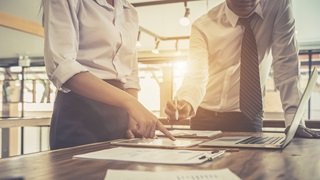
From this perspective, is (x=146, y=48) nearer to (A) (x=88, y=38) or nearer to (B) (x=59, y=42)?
(A) (x=88, y=38)

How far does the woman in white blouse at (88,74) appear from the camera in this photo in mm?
1126

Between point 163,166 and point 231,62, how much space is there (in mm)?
1353

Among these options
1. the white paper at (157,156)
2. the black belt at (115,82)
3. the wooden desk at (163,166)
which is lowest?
the wooden desk at (163,166)

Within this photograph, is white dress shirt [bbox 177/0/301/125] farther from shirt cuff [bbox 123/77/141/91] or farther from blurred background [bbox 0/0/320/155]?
blurred background [bbox 0/0/320/155]

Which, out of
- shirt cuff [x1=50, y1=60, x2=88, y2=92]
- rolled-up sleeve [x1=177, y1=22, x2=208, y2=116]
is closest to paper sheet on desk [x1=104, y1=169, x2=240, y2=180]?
shirt cuff [x1=50, y1=60, x2=88, y2=92]

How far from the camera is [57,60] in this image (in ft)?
3.79

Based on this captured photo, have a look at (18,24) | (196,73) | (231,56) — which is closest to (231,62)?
(231,56)

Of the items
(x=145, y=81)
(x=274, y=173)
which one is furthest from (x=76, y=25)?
(x=145, y=81)

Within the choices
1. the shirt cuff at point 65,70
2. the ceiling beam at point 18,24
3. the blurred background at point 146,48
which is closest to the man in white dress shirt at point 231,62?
the shirt cuff at point 65,70

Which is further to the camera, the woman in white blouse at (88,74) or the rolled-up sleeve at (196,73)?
the rolled-up sleeve at (196,73)

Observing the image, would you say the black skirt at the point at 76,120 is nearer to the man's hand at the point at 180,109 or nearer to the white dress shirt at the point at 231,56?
the man's hand at the point at 180,109

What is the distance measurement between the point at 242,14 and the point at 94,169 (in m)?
1.45

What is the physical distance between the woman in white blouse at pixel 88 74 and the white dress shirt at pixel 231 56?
0.60 meters

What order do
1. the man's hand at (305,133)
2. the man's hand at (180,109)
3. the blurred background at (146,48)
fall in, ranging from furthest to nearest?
the blurred background at (146,48), the man's hand at (180,109), the man's hand at (305,133)
